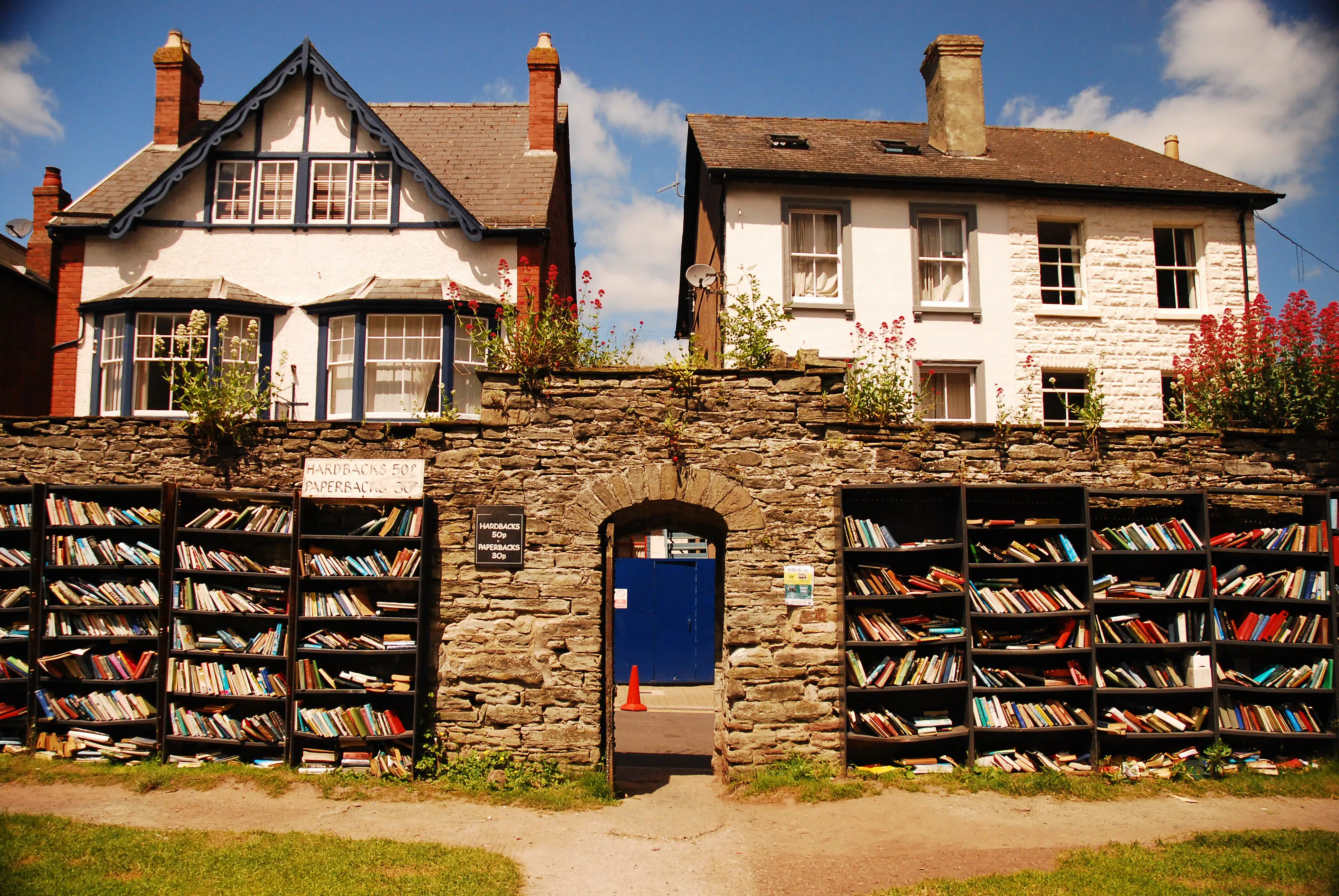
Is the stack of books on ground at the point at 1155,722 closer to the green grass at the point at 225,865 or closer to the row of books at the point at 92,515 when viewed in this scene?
the green grass at the point at 225,865

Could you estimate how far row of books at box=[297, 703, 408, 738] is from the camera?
8.22 m

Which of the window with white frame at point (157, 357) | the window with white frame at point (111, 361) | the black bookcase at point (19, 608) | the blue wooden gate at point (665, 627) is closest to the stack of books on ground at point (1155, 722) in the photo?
the blue wooden gate at point (665, 627)

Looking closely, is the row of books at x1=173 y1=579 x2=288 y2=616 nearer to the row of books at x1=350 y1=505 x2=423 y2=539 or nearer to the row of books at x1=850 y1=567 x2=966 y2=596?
the row of books at x1=350 y1=505 x2=423 y2=539

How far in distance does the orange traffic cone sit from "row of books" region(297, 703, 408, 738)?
21.9 feet

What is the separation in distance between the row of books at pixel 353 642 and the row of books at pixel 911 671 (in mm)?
4558

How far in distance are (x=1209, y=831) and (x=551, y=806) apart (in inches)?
232

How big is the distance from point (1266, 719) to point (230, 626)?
10996mm

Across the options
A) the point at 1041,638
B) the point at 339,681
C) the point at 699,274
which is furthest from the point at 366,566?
the point at 1041,638

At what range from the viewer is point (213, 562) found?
336 inches

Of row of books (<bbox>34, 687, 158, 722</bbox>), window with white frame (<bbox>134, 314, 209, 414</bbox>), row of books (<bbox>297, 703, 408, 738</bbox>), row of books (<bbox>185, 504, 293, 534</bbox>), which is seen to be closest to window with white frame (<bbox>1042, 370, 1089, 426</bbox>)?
row of books (<bbox>297, 703, 408, 738</bbox>)

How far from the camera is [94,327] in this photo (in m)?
12.9

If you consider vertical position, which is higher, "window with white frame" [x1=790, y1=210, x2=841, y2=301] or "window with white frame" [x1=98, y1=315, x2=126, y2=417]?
"window with white frame" [x1=790, y1=210, x2=841, y2=301]

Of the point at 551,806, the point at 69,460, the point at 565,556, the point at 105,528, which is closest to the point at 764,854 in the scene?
the point at 551,806

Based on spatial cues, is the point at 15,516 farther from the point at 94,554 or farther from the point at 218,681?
the point at 218,681
